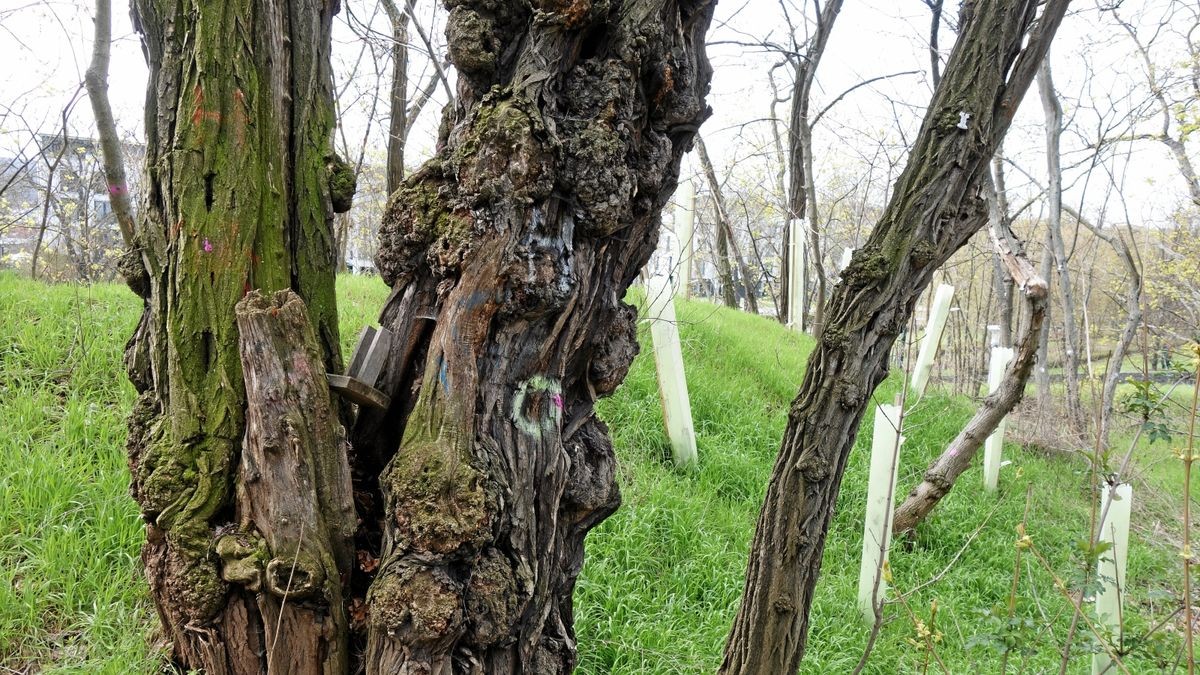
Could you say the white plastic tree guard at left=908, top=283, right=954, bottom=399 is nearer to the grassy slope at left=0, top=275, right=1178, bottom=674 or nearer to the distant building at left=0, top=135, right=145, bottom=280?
the grassy slope at left=0, top=275, right=1178, bottom=674

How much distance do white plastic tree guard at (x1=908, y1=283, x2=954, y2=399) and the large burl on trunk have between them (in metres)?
5.03

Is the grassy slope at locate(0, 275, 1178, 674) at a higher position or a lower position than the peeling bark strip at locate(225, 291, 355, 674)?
lower

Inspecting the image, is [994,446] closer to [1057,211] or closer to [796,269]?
[796,269]

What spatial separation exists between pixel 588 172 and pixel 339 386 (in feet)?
2.70

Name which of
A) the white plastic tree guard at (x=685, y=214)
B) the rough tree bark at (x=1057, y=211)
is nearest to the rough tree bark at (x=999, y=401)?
the white plastic tree guard at (x=685, y=214)

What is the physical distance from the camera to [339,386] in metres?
1.82

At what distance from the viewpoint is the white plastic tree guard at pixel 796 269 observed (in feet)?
32.8

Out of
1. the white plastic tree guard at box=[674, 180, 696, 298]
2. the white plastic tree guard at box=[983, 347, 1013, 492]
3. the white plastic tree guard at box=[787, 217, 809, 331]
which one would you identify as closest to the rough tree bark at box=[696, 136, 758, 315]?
the white plastic tree guard at box=[787, 217, 809, 331]

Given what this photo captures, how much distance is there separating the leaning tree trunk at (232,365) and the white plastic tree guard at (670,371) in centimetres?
369

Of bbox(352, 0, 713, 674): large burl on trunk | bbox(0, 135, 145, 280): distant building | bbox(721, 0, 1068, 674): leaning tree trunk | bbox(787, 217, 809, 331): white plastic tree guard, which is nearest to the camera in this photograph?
bbox(352, 0, 713, 674): large burl on trunk

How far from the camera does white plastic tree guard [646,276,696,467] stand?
5.52m

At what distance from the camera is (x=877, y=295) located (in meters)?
2.53

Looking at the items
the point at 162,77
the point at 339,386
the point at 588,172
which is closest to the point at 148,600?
the point at 339,386

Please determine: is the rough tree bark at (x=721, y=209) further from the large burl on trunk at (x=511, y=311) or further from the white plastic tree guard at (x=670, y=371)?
the large burl on trunk at (x=511, y=311)
